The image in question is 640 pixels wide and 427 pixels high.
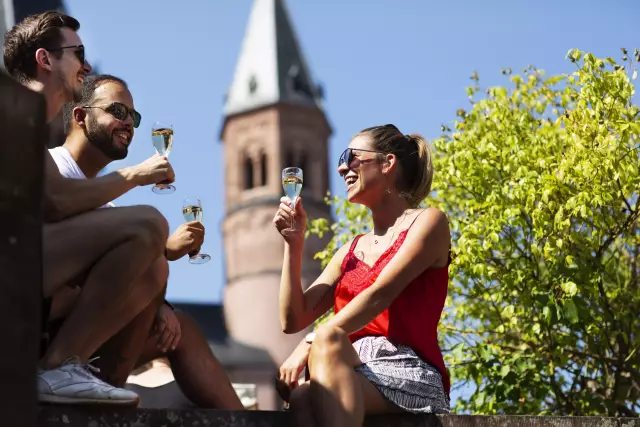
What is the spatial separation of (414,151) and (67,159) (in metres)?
1.44

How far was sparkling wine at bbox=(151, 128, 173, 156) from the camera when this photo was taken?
5277 mm

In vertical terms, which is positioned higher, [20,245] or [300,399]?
[20,245]

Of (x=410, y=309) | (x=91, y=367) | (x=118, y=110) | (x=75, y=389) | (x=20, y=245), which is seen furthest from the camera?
(x=118, y=110)

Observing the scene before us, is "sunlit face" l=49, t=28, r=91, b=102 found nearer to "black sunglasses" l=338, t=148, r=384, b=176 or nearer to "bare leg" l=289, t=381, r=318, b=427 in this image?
"black sunglasses" l=338, t=148, r=384, b=176

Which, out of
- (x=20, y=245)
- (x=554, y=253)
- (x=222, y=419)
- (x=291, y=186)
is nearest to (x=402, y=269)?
(x=291, y=186)

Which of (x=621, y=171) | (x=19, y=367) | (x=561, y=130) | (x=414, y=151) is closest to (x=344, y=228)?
(x=561, y=130)

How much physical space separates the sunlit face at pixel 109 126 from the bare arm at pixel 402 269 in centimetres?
112

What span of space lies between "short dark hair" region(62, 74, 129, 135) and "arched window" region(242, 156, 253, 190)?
6545 cm

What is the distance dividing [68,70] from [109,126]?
0.39 m

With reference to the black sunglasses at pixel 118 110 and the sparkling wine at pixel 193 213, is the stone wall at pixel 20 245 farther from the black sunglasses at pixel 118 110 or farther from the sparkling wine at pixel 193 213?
the sparkling wine at pixel 193 213

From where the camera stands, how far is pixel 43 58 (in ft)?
15.1

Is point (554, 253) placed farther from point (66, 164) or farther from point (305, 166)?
point (305, 166)

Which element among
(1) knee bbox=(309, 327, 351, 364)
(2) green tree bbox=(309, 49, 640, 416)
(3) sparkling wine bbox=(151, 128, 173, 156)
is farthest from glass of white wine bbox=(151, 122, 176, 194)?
(2) green tree bbox=(309, 49, 640, 416)

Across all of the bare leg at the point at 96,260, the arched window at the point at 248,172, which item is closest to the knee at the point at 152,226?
the bare leg at the point at 96,260
